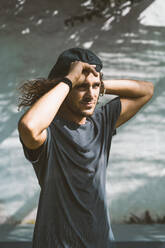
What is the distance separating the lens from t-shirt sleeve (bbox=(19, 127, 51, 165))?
4.35 ft

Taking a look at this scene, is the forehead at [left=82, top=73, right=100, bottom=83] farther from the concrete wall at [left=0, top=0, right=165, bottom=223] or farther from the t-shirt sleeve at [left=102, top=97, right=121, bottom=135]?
the concrete wall at [left=0, top=0, right=165, bottom=223]

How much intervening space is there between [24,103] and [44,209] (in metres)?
0.45

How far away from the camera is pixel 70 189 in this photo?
4.56 ft

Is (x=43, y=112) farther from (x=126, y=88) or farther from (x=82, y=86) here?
(x=126, y=88)

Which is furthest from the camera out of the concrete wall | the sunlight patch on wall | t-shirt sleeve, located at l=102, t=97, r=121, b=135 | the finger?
Answer: the sunlight patch on wall

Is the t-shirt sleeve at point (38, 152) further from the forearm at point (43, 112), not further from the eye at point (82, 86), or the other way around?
the eye at point (82, 86)

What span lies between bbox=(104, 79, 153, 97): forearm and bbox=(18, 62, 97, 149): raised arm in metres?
0.30

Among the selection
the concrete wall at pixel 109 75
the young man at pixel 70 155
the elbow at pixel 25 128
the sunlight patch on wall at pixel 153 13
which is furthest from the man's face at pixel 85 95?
the sunlight patch on wall at pixel 153 13

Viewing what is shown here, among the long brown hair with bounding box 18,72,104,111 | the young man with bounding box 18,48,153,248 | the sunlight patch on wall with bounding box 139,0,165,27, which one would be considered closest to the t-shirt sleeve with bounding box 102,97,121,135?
the young man with bounding box 18,48,153,248

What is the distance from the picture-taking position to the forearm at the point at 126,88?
1636mm

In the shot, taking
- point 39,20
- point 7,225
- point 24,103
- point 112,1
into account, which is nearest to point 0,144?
point 7,225

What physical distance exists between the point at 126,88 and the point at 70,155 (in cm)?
43

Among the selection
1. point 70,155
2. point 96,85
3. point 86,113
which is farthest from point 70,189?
point 96,85

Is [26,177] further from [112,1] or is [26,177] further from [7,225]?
[112,1]
